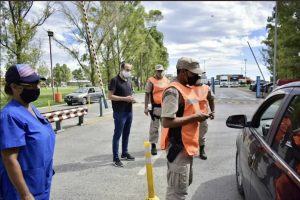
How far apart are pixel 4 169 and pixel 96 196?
274 centimetres

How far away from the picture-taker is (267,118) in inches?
173

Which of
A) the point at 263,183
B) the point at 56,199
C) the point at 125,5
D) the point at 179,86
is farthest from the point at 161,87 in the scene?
the point at 125,5

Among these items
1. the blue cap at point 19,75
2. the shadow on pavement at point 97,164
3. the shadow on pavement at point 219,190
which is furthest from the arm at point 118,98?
the blue cap at point 19,75

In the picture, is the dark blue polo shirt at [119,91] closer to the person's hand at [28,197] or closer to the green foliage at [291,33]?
the person's hand at [28,197]

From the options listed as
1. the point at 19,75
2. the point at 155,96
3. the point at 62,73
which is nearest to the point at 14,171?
the point at 19,75

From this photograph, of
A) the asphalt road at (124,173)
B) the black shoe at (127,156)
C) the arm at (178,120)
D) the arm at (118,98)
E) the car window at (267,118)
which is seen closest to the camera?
the arm at (178,120)

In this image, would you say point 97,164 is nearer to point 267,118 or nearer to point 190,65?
point 267,118

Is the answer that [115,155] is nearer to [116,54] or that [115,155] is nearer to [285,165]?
[285,165]

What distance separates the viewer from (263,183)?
8.96ft

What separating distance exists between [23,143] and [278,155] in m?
1.82

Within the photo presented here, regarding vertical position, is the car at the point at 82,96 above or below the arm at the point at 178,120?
below

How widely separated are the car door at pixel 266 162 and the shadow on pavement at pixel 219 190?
4.87ft

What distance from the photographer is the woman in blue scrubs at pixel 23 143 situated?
8.30 feet

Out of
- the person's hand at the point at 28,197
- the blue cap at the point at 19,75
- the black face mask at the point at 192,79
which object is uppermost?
the blue cap at the point at 19,75
